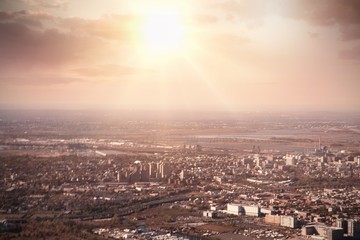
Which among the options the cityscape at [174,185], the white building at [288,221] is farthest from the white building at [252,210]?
the white building at [288,221]

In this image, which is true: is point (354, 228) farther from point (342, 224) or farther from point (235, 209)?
point (235, 209)

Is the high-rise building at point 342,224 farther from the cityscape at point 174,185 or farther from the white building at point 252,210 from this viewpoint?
the white building at point 252,210

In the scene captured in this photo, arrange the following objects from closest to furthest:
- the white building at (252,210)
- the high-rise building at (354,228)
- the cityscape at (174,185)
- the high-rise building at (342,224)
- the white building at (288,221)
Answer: the high-rise building at (354,228), the high-rise building at (342,224), the cityscape at (174,185), the white building at (288,221), the white building at (252,210)

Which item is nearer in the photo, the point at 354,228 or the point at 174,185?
the point at 354,228

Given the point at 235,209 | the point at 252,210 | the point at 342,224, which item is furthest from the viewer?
the point at 235,209

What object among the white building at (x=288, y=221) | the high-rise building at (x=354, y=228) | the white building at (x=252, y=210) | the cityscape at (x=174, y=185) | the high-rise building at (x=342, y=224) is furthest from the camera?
the white building at (x=252, y=210)

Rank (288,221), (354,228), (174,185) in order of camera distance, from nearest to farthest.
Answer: (354,228) < (288,221) < (174,185)

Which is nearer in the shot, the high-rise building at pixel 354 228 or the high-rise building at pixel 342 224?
the high-rise building at pixel 354 228

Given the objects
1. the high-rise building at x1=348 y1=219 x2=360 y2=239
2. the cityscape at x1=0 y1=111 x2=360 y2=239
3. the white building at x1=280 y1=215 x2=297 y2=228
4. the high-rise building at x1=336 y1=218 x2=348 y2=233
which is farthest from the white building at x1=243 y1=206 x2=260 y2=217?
the high-rise building at x1=348 y1=219 x2=360 y2=239

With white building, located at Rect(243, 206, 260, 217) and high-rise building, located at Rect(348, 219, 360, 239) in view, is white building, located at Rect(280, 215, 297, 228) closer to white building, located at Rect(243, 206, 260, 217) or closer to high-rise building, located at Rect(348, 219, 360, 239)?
white building, located at Rect(243, 206, 260, 217)

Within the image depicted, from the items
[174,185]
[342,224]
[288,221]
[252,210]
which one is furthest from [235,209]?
[174,185]

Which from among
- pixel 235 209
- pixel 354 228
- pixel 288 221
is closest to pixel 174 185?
pixel 235 209

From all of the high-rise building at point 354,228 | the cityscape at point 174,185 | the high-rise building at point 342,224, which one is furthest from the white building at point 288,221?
the high-rise building at point 354,228
